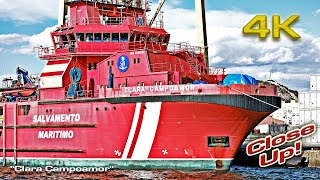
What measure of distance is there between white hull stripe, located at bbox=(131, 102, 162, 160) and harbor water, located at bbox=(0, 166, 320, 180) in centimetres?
95

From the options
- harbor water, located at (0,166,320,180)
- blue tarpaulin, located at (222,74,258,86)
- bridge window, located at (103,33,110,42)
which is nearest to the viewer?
harbor water, located at (0,166,320,180)

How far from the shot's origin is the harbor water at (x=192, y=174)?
24109mm

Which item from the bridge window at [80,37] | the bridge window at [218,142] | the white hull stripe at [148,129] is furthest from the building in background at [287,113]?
the white hull stripe at [148,129]

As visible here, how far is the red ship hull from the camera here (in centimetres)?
2445

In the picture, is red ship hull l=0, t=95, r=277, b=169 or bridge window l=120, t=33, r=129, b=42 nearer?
A: red ship hull l=0, t=95, r=277, b=169

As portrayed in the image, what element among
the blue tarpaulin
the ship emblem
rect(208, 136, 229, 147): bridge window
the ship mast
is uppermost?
the ship mast

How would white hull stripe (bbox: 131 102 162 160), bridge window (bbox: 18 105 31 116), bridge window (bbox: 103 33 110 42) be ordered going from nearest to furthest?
white hull stripe (bbox: 131 102 162 160) → bridge window (bbox: 103 33 110 42) → bridge window (bbox: 18 105 31 116)

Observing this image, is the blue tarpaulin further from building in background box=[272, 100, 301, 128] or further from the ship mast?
building in background box=[272, 100, 301, 128]

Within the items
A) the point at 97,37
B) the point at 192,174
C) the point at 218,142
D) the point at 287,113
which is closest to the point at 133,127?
the point at 192,174

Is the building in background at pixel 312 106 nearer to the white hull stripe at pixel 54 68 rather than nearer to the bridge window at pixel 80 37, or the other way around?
the bridge window at pixel 80 37

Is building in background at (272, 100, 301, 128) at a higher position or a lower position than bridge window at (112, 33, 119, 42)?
lower

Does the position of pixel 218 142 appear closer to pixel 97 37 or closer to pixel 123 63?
pixel 123 63

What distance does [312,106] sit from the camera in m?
35.7

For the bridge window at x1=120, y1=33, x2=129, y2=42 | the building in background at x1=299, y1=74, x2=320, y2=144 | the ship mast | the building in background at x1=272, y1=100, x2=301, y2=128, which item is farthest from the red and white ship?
the building in background at x1=272, y1=100, x2=301, y2=128
